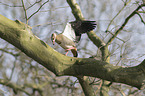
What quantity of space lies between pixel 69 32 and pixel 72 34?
92 mm

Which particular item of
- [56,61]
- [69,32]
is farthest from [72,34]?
[56,61]

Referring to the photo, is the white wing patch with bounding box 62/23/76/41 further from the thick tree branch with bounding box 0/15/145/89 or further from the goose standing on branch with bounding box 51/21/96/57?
the thick tree branch with bounding box 0/15/145/89

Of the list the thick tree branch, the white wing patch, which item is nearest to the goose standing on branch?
the white wing patch

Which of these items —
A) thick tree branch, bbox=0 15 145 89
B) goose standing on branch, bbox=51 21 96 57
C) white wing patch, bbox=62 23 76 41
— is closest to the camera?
thick tree branch, bbox=0 15 145 89

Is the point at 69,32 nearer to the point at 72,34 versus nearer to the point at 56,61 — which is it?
the point at 72,34

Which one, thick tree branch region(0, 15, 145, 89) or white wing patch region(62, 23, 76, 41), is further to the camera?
white wing patch region(62, 23, 76, 41)

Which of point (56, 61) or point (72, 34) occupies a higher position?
point (72, 34)

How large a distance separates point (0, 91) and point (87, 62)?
3.04m

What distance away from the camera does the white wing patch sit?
11.5ft

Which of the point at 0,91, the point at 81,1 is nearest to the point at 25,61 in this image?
the point at 0,91

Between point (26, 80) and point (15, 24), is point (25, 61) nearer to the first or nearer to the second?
point (26, 80)

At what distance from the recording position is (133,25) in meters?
4.93

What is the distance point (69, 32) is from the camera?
361 cm

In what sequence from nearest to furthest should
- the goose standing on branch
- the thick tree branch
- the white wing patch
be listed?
the thick tree branch, the goose standing on branch, the white wing patch
